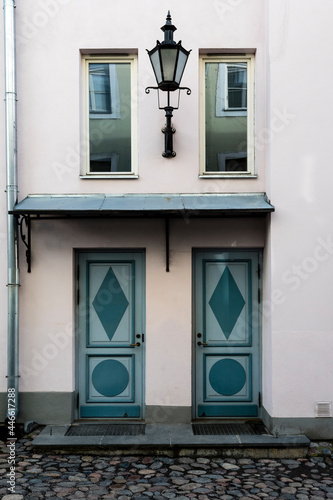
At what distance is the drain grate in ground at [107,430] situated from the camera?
6.01 meters

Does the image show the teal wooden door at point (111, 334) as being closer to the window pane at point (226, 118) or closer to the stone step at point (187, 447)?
the stone step at point (187, 447)

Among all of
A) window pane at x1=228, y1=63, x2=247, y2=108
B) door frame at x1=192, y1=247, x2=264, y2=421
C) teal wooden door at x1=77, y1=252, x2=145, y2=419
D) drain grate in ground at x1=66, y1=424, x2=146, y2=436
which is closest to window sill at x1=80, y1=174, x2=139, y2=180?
teal wooden door at x1=77, y1=252, x2=145, y2=419

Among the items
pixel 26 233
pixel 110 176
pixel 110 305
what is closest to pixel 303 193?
pixel 110 176

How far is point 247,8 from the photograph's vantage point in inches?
251

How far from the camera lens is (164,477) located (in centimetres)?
511

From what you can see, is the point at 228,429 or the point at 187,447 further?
the point at 228,429

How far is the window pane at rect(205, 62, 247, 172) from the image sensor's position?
6.58 meters

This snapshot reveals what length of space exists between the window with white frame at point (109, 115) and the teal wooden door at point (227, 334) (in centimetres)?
171

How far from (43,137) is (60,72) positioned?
873 mm

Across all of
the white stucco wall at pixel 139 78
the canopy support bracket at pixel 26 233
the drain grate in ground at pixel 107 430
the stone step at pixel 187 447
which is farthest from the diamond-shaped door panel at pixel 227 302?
the canopy support bracket at pixel 26 233

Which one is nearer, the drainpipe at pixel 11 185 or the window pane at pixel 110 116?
the drainpipe at pixel 11 185

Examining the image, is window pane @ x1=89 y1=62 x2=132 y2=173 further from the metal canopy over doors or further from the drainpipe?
the drainpipe

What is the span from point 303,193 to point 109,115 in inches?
108

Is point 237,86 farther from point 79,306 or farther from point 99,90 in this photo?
point 79,306
